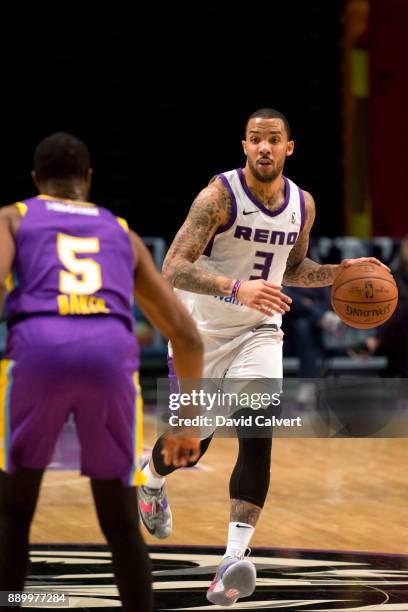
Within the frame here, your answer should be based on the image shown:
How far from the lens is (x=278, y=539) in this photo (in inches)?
251

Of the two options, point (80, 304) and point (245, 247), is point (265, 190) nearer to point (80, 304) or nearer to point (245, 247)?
point (245, 247)

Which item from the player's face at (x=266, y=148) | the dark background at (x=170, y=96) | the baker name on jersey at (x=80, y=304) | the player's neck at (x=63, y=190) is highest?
the dark background at (x=170, y=96)

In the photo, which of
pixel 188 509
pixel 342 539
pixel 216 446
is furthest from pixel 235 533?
pixel 216 446

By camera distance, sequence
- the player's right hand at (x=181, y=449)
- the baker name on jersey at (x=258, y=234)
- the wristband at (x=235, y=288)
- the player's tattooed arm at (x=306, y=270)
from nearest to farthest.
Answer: the player's right hand at (x=181, y=449) < the wristband at (x=235, y=288) < the baker name on jersey at (x=258, y=234) < the player's tattooed arm at (x=306, y=270)

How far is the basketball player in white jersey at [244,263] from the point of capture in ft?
16.5

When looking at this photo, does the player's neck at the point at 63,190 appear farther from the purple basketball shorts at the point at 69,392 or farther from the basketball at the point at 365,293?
the basketball at the point at 365,293

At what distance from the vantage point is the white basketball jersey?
532 centimetres

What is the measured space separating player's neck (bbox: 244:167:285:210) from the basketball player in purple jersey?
187cm

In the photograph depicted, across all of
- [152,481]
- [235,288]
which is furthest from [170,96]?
[235,288]

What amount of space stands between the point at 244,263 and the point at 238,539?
1.25 metres

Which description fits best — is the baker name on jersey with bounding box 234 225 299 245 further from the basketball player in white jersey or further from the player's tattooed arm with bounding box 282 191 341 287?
the player's tattooed arm with bounding box 282 191 341 287

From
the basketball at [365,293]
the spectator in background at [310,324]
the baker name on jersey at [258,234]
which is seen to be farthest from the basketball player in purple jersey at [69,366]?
the spectator in background at [310,324]

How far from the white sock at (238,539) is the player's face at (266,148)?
1553mm

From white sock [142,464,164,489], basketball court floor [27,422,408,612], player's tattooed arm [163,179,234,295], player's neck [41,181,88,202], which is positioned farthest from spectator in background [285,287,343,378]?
player's neck [41,181,88,202]
